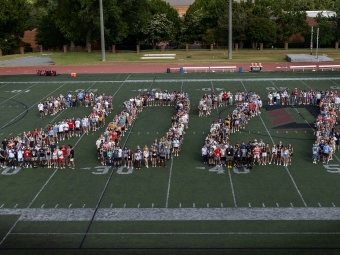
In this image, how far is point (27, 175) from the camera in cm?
2362

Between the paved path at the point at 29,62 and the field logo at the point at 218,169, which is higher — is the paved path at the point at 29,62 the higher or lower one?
the higher one

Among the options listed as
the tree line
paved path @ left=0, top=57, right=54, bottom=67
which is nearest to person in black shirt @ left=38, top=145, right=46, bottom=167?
paved path @ left=0, top=57, right=54, bottom=67

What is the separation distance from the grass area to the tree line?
3.16 meters

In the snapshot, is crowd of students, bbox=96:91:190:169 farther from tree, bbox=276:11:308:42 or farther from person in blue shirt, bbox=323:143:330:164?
tree, bbox=276:11:308:42

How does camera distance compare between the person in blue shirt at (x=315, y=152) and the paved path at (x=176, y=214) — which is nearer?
the paved path at (x=176, y=214)

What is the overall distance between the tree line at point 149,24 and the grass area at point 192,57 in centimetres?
316

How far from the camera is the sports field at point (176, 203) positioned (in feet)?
55.0

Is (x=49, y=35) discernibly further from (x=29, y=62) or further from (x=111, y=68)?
(x=111, y=68)

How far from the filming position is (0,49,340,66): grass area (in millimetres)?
65250

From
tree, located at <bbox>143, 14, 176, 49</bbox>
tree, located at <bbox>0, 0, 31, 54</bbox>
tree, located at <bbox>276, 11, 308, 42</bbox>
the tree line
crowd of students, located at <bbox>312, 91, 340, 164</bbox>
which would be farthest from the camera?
tree, located at <bbox>143, 14, 176, 49</bbox>

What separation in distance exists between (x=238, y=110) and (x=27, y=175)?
13952 mm

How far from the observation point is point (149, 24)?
80.0 meters

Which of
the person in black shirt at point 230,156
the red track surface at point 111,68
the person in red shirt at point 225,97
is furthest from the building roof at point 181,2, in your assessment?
the person in black shirt at point 230,156

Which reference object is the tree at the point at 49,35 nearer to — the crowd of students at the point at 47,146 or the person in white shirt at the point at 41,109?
the person in white shirt at the point at 41,109
